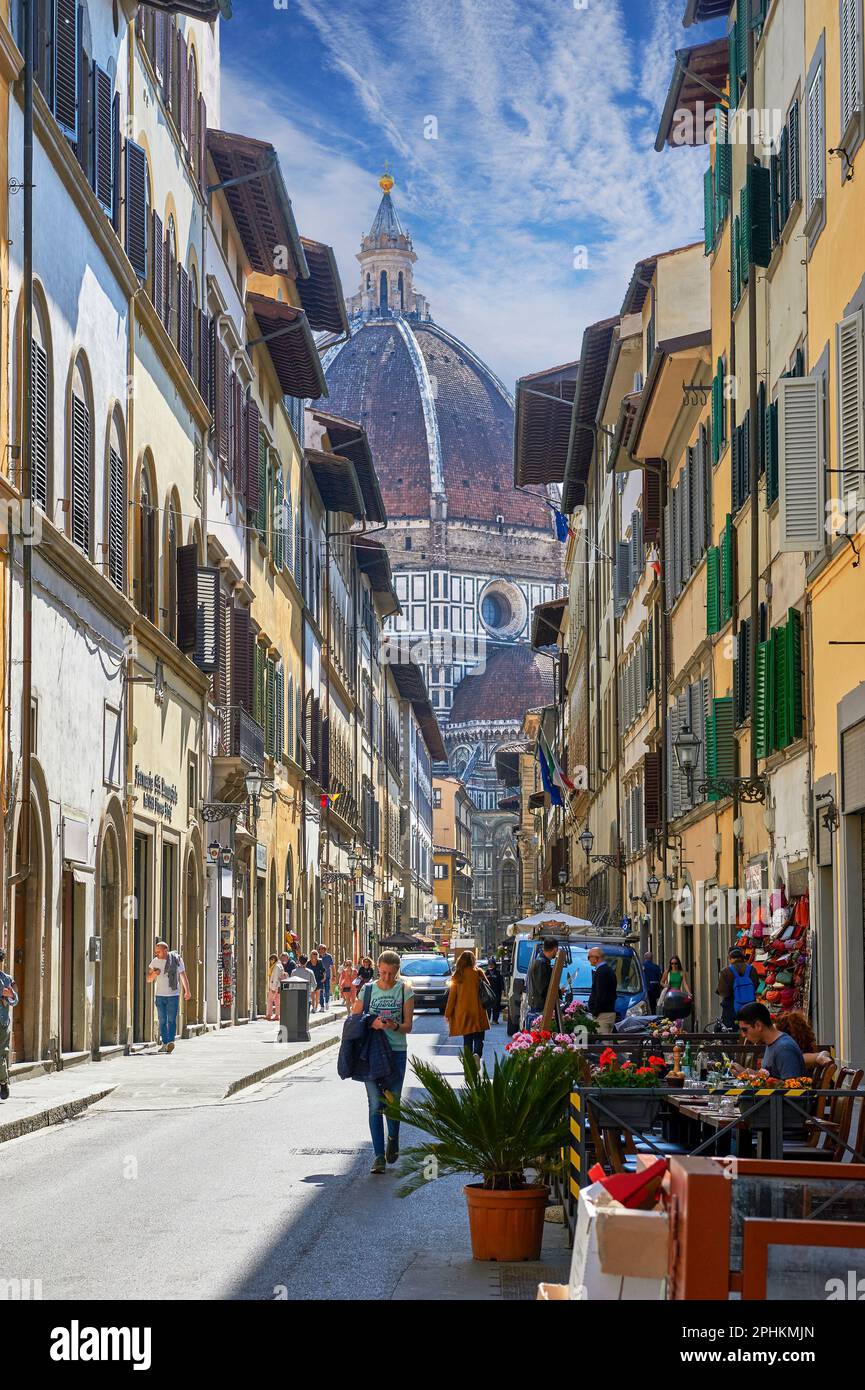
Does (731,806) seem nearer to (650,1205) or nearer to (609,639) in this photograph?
(650,1205)

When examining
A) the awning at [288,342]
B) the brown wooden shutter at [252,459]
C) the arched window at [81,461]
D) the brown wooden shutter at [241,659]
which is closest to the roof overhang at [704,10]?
the arched window at [81,461]

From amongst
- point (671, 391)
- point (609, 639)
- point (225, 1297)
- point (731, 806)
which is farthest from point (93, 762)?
point (609, 639)

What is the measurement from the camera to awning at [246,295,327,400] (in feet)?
140

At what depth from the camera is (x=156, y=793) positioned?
30094 mm

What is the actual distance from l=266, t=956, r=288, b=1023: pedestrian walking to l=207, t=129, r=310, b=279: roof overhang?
13.9 meters

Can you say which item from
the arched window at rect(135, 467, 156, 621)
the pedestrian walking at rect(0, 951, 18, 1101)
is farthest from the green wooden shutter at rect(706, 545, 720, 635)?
the pedestrian walking at rect(0, 951, 18, 1101)

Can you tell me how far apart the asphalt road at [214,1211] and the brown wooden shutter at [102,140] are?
11.7m

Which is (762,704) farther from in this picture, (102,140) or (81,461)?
(102,140)

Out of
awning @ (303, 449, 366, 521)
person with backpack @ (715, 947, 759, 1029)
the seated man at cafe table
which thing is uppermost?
awning @ (303, 449, 366, 521)

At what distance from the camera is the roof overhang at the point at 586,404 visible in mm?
45719

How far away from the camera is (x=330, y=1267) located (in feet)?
32.5

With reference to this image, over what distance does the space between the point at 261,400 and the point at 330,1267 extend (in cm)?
3531

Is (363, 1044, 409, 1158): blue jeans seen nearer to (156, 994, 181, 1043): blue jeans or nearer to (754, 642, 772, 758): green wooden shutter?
(754, 642, 772, 758): green wooden shutter

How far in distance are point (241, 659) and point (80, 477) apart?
13845 millimetres
